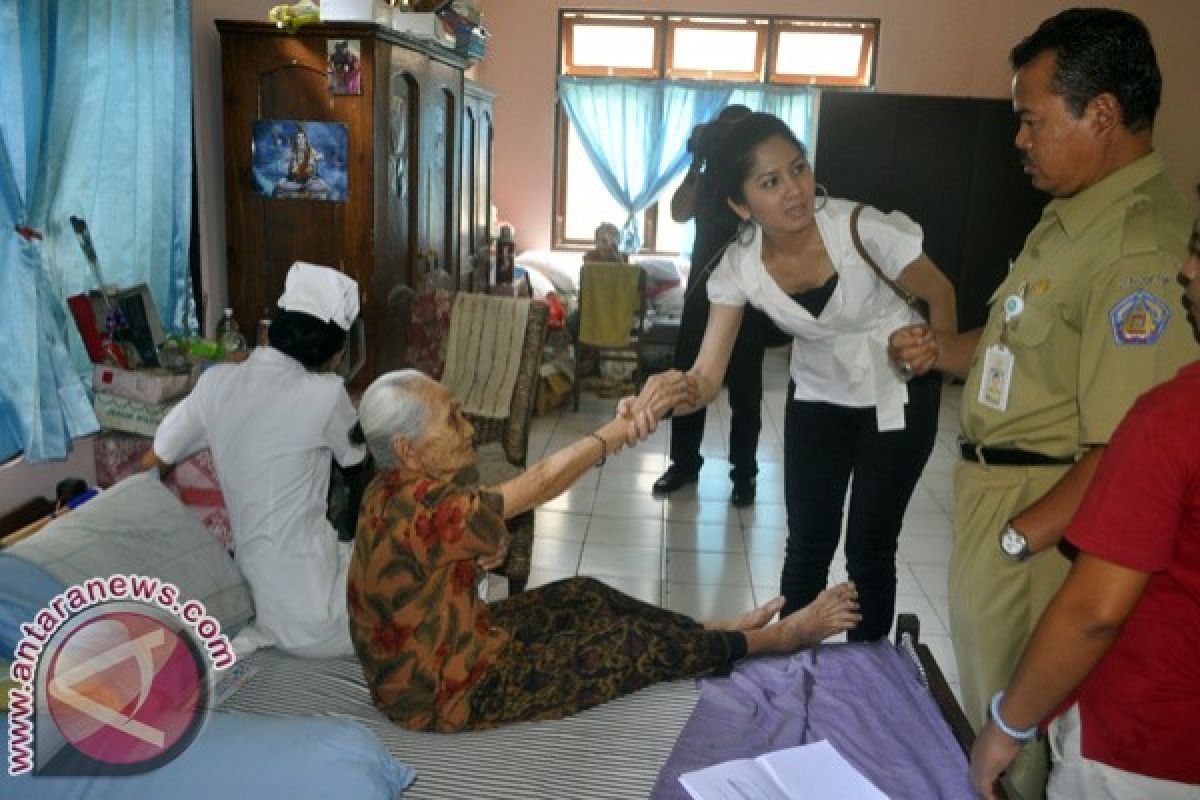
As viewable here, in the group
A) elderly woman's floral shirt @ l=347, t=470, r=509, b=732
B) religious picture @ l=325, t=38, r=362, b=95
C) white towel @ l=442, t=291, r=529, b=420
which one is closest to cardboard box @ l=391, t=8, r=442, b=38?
religious picture @ l=325, t=38, r=362, b=95

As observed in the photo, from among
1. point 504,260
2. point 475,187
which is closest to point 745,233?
point 475,187

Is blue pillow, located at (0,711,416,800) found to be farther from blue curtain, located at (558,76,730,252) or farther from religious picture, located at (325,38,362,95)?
blue curtain, located at (558,76,730,252)

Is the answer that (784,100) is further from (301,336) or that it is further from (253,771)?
(253,771)

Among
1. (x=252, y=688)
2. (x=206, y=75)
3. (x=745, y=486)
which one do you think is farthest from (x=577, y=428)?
(x=252, y=688)

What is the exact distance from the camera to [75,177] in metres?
2.64

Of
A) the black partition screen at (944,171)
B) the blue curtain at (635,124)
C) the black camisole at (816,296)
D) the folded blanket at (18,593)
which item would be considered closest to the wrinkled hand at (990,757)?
the black camisole at (816,296)

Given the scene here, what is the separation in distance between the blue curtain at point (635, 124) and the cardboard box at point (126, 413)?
535 cm

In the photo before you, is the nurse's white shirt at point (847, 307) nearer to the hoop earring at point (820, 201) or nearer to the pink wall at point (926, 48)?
the hoop earring at point (820, 201)

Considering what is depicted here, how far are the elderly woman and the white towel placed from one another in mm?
1271

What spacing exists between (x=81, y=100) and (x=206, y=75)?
0.75m

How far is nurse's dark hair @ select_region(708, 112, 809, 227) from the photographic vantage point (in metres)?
2.10

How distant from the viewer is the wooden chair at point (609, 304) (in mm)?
5781

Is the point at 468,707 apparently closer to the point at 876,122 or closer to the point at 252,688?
the point at 252,688

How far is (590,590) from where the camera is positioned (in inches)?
86.8
